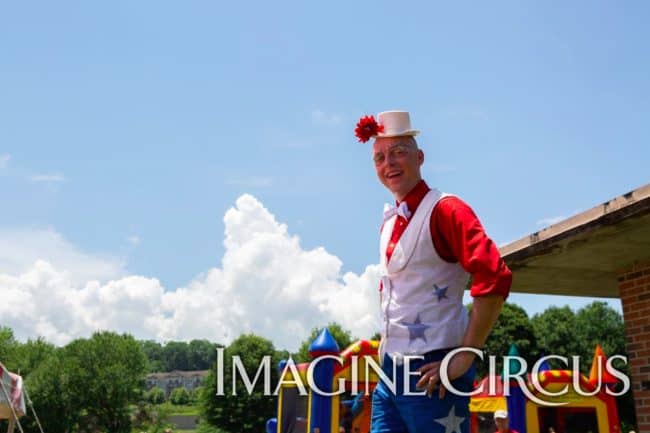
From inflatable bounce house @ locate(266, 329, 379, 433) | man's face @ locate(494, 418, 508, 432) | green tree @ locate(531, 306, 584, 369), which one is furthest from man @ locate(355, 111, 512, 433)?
green tree @ locate(531, 306, 584, 369)

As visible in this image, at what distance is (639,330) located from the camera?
18.8 ft

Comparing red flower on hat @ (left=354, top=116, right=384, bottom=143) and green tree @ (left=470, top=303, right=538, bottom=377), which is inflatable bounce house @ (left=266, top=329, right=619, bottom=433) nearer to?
red flower on hat @ (left=354, top=116, right=384, bottom=143)

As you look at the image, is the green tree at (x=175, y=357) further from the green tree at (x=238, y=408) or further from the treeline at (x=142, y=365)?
the green tree at (x=238, y=408)

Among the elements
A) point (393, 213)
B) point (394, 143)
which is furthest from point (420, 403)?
point (394, 143)

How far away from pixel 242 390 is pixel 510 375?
32.2m

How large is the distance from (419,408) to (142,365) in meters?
53.8

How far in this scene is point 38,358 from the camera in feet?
169

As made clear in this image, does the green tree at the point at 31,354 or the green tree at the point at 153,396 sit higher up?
the green tree at the point at 31,354

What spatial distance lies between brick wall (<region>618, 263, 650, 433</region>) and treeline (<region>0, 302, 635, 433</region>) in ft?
92.6

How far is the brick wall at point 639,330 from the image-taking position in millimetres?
5594

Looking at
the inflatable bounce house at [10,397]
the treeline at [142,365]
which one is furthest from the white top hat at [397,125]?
the treeline at [142,365]

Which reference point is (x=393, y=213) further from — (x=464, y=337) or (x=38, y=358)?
(x=38, y=358)

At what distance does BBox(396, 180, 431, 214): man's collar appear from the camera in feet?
8.28

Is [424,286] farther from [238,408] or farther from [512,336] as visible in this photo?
[238,408]
